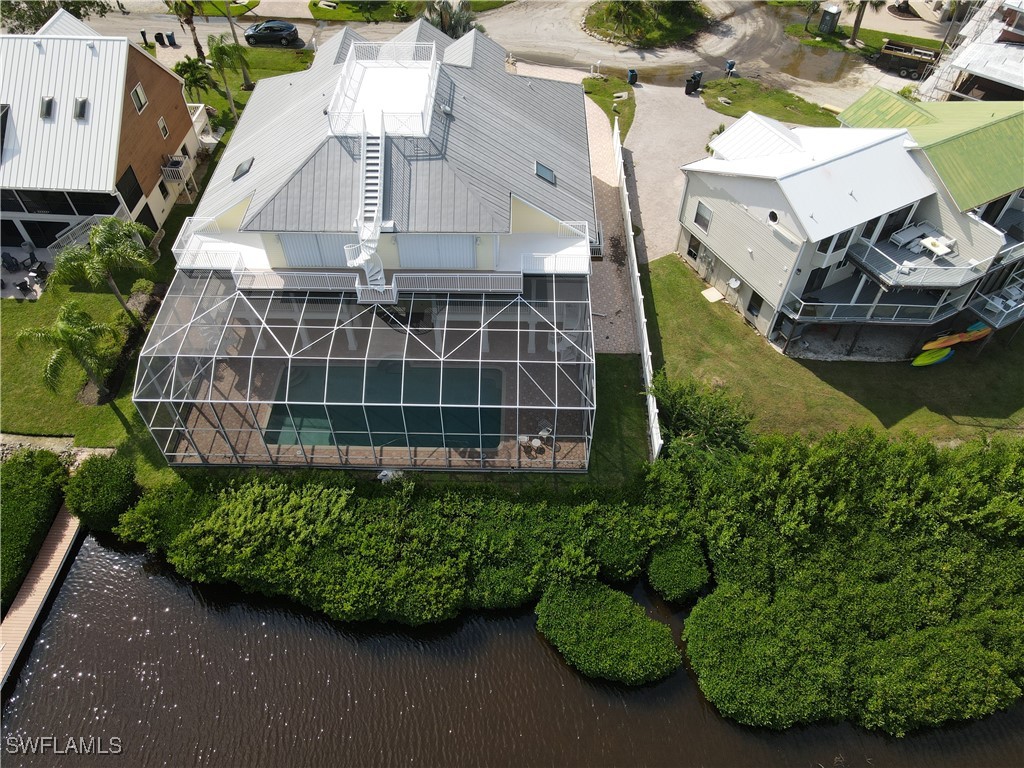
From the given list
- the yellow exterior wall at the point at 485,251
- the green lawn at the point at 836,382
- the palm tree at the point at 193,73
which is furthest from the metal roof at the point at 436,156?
the palm tree at the point at 193,73

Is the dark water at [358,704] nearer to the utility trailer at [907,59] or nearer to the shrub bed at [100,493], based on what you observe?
the shrub bed at [100,493]

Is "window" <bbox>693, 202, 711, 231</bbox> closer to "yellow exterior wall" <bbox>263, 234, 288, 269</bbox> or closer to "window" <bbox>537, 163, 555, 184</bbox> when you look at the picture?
"window" <bbox>537, 163, 555, 184</bbox>

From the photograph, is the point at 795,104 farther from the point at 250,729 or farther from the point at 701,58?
the point at 250,729

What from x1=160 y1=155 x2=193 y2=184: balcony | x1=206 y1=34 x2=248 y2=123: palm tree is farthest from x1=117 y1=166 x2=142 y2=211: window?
x1=206 y1=34 x2=248 y2=123: palm tree

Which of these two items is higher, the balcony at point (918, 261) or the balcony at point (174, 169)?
the balcony at point (918, 261)

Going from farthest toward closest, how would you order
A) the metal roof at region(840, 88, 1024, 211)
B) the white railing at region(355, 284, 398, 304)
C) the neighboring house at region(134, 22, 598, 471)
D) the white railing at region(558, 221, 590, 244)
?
the metal roof at region(840, 88, 1024, 211), the white railing at region(558, 221, 590, 244), the white railing at region(355, 284, 398, 304), the neighboring house at region(134, 22, 598, 471)

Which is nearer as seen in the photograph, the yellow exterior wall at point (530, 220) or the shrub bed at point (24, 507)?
the shrub bed at point (24, 507)

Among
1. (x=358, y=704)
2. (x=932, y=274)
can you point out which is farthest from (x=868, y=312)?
(x=358, y=704)
